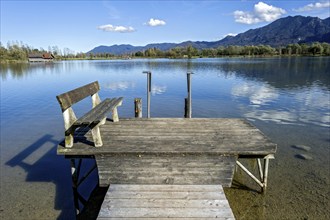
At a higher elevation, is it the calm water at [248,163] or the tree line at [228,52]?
the tree line at [228,52]

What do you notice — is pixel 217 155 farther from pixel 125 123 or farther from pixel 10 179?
pixel 10 179

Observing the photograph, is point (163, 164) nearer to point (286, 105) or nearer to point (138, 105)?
point (138, 105)

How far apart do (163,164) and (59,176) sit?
4747mm

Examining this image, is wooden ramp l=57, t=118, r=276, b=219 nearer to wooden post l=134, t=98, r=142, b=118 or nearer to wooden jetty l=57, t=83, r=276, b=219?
wooden jetty l=57, t=83, r=276, b=219

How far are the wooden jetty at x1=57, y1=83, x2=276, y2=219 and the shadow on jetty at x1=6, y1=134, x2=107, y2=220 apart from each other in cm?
39

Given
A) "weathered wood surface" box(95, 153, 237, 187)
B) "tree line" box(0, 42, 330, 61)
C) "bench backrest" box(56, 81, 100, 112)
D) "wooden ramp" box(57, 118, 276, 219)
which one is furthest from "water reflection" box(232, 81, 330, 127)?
"tree line" box(0, 42, 330, 61)

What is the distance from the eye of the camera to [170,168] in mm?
5855

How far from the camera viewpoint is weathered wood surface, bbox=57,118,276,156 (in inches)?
231

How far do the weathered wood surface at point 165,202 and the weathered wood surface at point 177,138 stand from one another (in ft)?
2.78

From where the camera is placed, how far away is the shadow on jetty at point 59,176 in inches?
267

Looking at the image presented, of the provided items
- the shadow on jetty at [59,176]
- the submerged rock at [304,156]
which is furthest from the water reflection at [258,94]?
the shadow on jetty at [59,176]

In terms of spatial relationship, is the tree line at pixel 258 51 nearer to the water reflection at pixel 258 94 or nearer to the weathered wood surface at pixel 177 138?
the water reflection at pixel 258 94

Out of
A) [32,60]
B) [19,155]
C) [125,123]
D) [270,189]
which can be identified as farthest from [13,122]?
[32,60]

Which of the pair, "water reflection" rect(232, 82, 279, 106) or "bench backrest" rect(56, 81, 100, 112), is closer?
"bench backrest" rect(56, 81, 100, 112)
